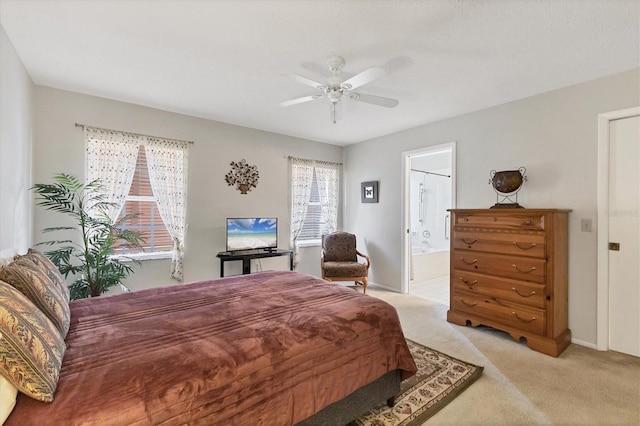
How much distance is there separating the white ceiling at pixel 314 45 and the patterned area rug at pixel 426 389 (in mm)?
2557

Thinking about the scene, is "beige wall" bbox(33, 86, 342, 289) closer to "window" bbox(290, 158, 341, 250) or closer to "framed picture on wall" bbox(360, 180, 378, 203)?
"window" bbox(290, 158, 341, 250)

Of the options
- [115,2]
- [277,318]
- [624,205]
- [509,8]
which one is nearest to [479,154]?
[624,205]

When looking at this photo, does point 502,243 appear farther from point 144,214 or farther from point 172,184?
point 144,214

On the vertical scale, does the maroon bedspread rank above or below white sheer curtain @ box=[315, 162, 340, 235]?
below

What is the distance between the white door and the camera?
262 centimetres

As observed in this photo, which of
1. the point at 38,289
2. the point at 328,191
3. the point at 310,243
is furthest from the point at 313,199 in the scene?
the point at 38,289

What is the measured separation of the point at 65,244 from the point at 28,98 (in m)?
1.50

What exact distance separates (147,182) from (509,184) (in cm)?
433

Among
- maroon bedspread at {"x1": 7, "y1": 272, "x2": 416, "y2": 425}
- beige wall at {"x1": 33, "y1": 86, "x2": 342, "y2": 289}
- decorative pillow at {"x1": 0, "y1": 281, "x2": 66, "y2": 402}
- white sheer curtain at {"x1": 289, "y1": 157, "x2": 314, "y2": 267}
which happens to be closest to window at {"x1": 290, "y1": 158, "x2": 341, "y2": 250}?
white sheer curtain at {"x1": 289, "y1": 157, "x2": 314, "y2": 267}

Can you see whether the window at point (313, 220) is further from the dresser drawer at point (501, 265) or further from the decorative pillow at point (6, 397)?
the decorative pillow at point (6, 397)

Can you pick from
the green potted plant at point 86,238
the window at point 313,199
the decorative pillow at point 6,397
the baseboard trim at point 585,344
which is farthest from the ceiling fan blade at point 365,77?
the baseboard trim at point 585,344

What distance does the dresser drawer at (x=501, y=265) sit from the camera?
2.78 metres

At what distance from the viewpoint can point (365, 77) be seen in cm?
215

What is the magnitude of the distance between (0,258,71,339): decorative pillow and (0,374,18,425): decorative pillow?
48 cm
